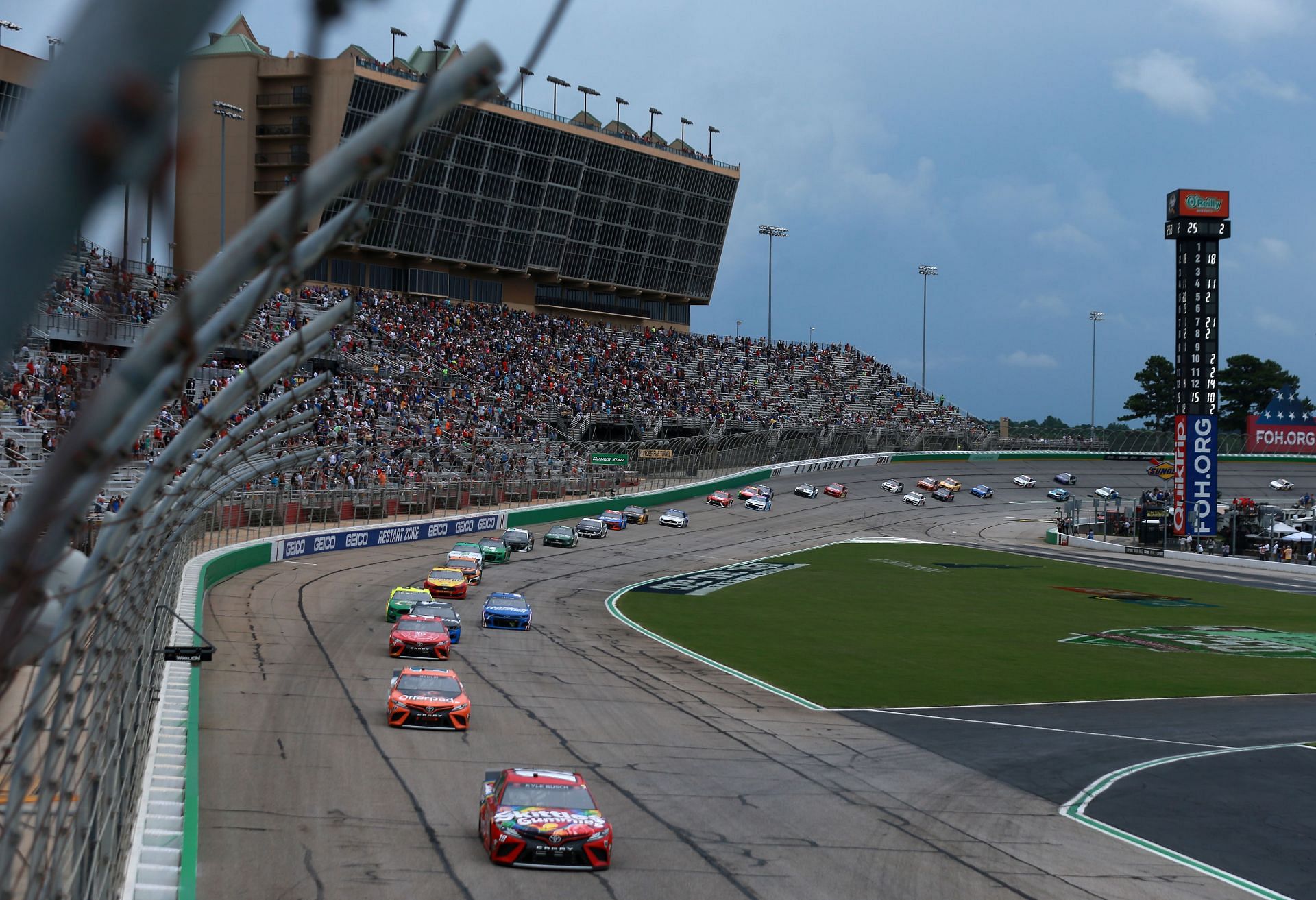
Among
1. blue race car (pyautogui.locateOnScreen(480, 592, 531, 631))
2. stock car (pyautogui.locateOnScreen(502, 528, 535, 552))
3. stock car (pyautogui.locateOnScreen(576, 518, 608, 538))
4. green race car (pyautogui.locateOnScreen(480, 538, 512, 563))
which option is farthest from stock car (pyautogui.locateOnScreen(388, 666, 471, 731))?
stock car (pyautogui.locateOnScreen(576, 518, 608, 538))

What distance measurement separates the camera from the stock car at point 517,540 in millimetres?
53125

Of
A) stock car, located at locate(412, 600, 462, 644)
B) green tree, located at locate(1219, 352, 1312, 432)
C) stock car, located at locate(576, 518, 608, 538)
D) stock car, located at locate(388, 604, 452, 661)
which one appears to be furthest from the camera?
green tree, located at locate(1219, 352, 1312, 432)

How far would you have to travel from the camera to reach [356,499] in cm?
5031

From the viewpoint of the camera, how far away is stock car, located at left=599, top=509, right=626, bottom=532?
63469 millimetres

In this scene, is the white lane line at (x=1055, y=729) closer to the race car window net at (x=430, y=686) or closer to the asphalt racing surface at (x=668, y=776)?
the asphalt racing surface at (x=668, y=776)

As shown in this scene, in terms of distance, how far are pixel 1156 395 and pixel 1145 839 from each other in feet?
474

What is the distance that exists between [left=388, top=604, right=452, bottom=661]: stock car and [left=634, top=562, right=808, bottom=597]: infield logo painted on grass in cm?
1702

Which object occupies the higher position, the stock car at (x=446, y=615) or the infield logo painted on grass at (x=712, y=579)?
the stock car at (x=446, y=615)

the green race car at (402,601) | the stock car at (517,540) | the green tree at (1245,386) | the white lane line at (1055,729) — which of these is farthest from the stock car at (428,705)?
the green tree at (1245,386)

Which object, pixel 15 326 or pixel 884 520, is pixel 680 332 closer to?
pixel 884 520

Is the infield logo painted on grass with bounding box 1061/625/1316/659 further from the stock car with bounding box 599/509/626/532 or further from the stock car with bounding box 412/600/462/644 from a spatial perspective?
the stock car with bounding box 599/509/626/532

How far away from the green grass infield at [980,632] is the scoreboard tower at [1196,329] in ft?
29.9

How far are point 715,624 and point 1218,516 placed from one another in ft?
153

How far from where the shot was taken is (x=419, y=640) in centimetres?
2839
